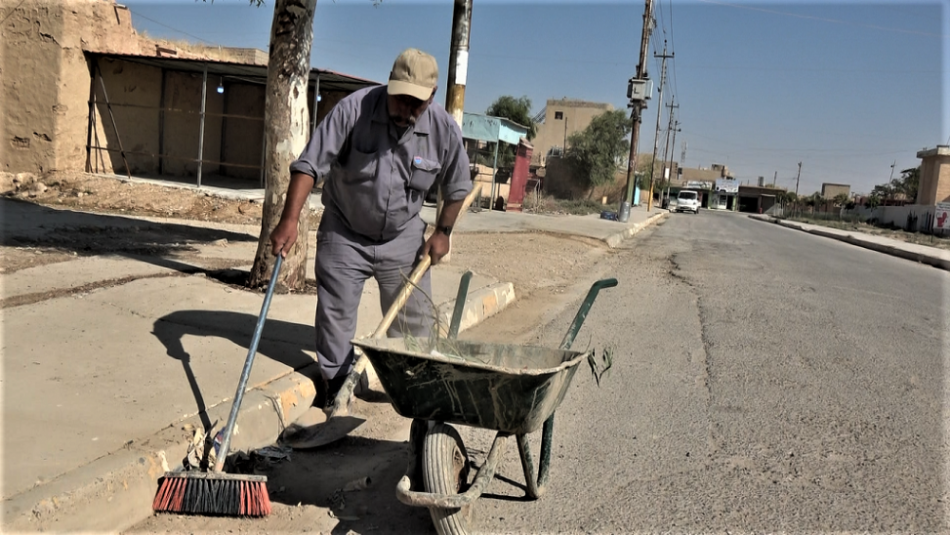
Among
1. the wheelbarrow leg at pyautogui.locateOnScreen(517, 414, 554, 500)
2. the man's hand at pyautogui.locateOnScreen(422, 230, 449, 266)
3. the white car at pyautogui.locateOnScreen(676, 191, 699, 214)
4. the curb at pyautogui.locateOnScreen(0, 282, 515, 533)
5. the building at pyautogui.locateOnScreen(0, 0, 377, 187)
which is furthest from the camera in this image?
the white car at pyautogui.locateOnScreen(676, 191, 699, 214)

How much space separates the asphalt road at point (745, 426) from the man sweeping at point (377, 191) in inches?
37.6

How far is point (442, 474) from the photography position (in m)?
2.67

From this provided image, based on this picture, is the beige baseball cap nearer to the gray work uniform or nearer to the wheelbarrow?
the gray work uniform

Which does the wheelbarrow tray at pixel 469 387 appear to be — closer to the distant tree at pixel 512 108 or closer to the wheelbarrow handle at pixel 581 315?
the wheelbarrow handle at pixel 581 315

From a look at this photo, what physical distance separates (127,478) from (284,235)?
124 centimetres

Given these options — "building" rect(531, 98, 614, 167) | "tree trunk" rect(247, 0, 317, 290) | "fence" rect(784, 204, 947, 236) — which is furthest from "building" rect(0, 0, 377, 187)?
"building" rect(531, 98, 614, 167)

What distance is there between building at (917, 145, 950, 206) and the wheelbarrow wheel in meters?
46.8

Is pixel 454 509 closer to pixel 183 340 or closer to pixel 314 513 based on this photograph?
pixel 314 513

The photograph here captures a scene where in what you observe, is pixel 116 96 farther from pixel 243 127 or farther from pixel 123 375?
pixel 123 375

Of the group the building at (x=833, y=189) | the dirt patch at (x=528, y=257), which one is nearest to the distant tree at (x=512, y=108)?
the dirt patch at (x=528, y=257)

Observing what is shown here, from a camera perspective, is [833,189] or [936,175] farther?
[833,189]

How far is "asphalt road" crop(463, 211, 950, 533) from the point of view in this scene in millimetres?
3104

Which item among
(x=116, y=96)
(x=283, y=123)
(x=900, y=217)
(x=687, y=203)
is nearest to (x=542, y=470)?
(x=283, y=123)

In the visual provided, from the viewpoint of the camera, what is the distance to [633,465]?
3588mm
